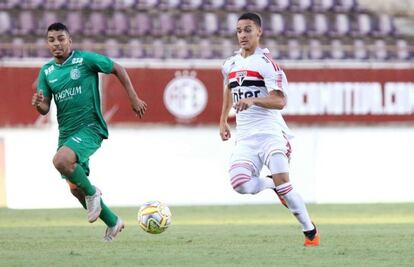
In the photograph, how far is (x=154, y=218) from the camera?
419 inches

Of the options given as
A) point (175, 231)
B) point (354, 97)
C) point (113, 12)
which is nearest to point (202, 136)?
point (354, 97)

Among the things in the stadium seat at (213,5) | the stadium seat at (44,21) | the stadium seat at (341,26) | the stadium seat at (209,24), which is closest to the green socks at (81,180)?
the stadium seat at (44,21)

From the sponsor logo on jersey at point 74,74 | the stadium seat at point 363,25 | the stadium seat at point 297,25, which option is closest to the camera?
the sponsor logo on jersey at point 74,74

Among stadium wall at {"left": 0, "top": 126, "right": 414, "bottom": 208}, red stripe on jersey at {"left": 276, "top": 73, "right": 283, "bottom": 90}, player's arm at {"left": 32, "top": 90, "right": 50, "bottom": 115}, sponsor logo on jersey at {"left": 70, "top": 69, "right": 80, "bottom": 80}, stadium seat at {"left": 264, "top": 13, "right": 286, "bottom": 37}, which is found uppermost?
sponsor logo on jersey at {"left": 70, "top": 69, "right": 80, "bottom": 80}

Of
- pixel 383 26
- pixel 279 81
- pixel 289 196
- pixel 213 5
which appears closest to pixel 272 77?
pixel 279 81

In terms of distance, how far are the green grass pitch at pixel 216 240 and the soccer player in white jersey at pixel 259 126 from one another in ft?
1.54

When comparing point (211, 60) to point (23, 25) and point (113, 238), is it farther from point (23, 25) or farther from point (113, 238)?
point (113, 238)

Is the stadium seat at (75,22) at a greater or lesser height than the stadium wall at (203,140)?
greater

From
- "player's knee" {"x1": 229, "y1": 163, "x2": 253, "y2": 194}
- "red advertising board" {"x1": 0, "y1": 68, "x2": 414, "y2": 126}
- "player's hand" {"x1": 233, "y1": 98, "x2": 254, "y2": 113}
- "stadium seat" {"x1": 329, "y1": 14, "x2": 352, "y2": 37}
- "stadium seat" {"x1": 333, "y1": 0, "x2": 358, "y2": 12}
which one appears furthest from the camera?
"stadium seat" {"x1": 333, "y1": 0, "x2": 358, "y2": 12}

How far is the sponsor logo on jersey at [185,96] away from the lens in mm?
19469

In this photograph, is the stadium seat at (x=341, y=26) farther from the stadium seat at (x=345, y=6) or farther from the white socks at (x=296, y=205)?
the white socks at (x=296, y=205)

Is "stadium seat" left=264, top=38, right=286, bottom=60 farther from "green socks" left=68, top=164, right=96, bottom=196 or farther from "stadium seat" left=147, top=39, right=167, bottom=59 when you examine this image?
"green socks" left=68, top=164, right=96, bottom=196

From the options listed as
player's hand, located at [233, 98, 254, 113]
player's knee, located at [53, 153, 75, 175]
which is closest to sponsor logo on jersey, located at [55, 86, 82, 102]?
player's knee, located at [53, 153, 75, 175]

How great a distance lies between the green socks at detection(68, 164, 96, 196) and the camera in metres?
10.4
